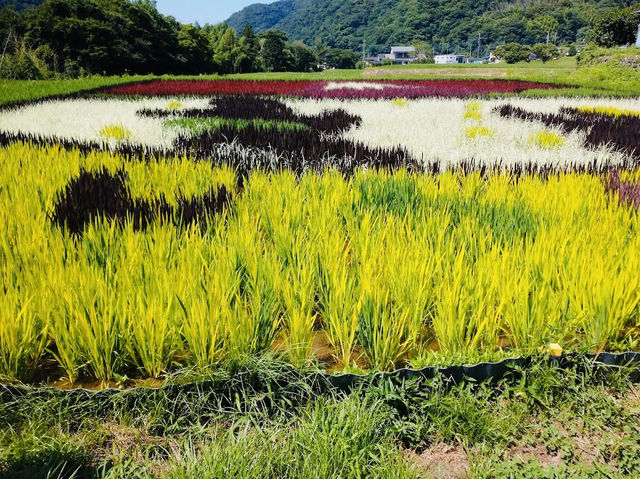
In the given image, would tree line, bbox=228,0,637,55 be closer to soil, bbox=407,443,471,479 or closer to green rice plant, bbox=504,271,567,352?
green rice plant, bbox=504,271,567,352

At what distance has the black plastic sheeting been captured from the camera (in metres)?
1.65

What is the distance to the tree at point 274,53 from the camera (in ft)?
263

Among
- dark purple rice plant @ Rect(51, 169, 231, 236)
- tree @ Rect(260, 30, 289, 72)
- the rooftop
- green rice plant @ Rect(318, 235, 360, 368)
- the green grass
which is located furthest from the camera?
the rooftop

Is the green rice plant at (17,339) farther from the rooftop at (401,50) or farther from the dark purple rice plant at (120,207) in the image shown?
the rooftop at (401,50)

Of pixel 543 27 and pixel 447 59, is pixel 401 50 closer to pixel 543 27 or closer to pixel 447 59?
pixel 447 59

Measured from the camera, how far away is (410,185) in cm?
345

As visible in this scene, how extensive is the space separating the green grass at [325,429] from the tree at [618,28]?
56018mm

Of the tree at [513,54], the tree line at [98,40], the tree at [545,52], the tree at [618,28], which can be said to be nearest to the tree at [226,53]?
the tree line at [98,40]

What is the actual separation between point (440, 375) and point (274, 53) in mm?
86935

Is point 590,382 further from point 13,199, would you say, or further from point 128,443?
point 13,199

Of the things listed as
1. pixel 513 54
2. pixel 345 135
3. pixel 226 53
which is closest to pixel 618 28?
pixel 513 54

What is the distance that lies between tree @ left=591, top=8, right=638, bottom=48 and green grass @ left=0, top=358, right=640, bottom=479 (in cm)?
5602

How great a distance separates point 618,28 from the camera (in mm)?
45656

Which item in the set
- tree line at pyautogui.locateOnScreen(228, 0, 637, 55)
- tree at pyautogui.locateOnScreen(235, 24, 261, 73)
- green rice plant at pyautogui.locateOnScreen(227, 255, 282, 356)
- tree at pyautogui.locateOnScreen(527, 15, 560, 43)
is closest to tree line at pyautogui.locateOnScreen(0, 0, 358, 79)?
tree at pyautogui.locateOnScreen(235, 24, 261, 73)
